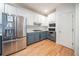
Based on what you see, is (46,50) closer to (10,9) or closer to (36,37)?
(36,37)

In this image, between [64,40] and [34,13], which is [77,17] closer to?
[64,40]

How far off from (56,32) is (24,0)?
1.75 m

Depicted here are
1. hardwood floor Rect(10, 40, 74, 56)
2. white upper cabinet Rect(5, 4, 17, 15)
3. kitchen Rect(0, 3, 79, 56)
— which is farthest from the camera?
hardwood floor Rect(10, 40, 74, 56)

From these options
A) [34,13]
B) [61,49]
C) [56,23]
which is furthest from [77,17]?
[34,13]

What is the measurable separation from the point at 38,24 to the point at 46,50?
969mm

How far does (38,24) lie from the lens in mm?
3373

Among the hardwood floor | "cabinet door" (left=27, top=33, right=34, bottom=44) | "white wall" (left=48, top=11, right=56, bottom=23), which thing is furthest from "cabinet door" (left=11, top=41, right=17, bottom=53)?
"white wall" (left=48, top=11, right=56, bottom=23)

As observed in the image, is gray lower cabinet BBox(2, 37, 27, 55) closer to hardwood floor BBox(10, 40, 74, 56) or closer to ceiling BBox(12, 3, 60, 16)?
hardwood floor BBox(10, 40, 74, 56)

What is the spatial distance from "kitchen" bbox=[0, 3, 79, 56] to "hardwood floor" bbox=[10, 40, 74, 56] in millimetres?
73

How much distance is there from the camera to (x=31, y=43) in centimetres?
362

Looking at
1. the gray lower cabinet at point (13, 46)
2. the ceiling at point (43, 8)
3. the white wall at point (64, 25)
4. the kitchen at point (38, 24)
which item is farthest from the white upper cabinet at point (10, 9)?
the white wall at point (64, 25)

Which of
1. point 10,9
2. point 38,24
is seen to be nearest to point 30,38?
point 38,24

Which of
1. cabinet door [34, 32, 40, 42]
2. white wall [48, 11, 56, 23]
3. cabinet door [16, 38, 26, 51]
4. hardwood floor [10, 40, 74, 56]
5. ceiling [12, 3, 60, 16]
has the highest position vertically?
ceiling [12, 3, 60, 16]

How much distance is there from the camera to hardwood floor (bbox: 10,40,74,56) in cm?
288
